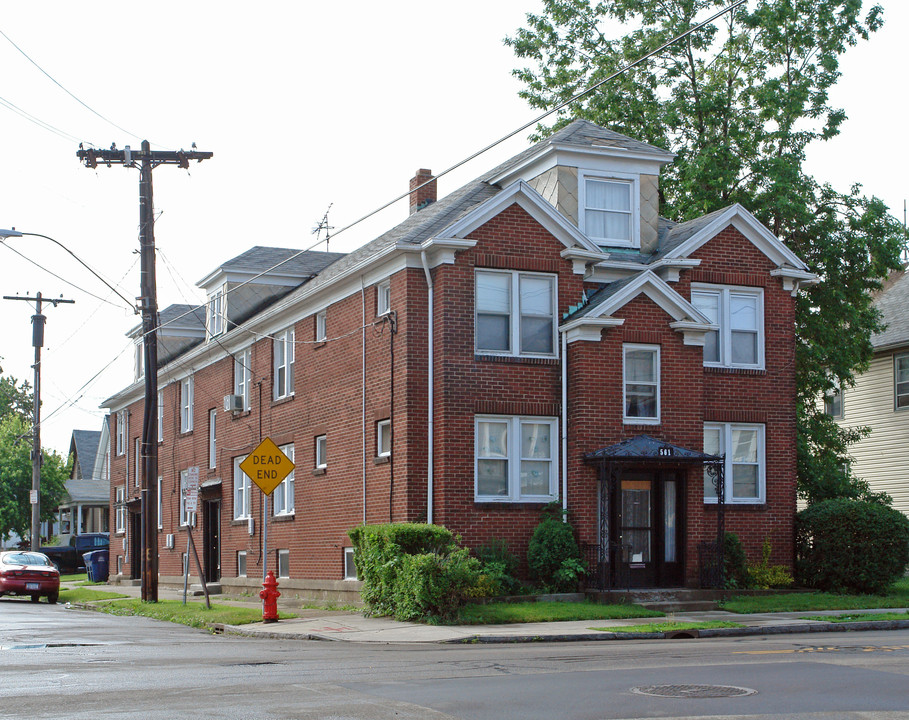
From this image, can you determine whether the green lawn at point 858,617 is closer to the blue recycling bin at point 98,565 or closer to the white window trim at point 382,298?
the white window trim at point 382,298

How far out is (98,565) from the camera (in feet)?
146

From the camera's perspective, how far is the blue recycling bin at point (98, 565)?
44.5 metres

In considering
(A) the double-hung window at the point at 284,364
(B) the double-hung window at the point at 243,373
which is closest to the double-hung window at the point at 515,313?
(A) the double-hung window at the point at 284,364

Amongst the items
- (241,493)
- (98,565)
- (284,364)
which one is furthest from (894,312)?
(98,565)

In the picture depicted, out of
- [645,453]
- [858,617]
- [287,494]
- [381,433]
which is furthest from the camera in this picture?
[287,494]

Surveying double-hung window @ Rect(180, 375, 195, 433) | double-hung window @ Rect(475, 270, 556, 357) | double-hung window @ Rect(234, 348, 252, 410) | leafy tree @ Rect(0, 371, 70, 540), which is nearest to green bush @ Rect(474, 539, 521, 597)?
double-hung window @ Rect(475, 270, 556, 357)

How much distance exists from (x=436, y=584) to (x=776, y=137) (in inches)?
672

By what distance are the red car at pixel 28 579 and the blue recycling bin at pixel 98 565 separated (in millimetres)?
12027

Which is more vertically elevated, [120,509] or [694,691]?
[694,691]

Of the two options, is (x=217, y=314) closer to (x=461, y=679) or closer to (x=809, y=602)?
(x=809, y=602)

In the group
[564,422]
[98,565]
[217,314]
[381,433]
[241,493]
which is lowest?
[98,565]

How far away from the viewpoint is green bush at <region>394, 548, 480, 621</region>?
65.1ft

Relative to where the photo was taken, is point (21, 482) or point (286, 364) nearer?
point (286, 364)

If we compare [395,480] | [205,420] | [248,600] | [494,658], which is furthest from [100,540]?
[494,658]
